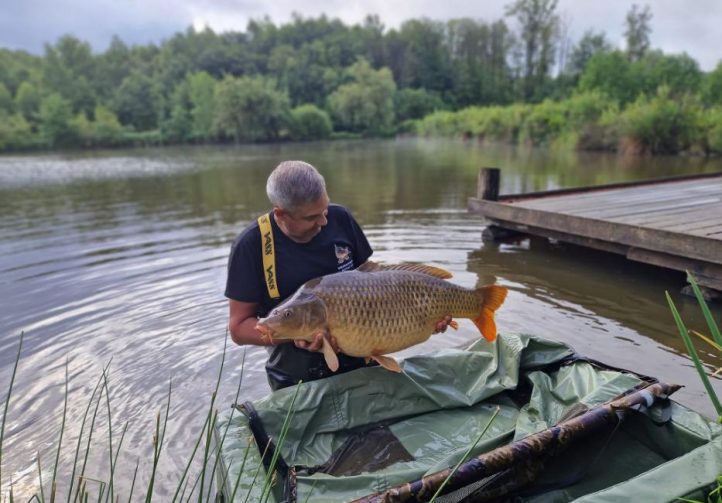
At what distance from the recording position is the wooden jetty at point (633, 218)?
488 cm

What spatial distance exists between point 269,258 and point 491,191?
19.0 ft

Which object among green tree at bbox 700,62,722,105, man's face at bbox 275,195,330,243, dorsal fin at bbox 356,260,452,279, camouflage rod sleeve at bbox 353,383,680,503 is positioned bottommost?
camouflage rod sleeve at bbox 353,383,680,503

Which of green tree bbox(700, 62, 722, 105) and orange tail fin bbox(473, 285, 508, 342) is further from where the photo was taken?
green tree bbox(700, 62, 722, 105)

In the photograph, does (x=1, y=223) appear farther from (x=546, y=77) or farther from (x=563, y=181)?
(x=546, y=77)

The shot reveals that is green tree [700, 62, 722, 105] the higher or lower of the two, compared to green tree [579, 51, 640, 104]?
lower

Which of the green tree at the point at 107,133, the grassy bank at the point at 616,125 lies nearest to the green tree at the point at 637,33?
the grassy bank at the point at 616,125

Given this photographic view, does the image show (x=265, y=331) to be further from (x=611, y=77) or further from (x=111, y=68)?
(x=111, y=68)

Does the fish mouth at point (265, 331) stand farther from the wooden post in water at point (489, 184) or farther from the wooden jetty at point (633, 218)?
the wooden post in water at point (489, 184)

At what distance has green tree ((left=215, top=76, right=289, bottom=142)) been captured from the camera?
179 feet

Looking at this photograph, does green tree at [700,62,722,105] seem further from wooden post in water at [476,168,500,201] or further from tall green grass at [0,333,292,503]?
tall green grass at [0,333,292,503]

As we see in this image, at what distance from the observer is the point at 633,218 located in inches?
239

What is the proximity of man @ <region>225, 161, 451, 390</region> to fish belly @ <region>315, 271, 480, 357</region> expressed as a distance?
105mm

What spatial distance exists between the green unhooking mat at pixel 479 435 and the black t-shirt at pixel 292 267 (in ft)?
0.43

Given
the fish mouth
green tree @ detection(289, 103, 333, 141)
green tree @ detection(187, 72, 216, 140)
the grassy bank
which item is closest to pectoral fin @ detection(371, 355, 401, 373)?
the fish mouth
